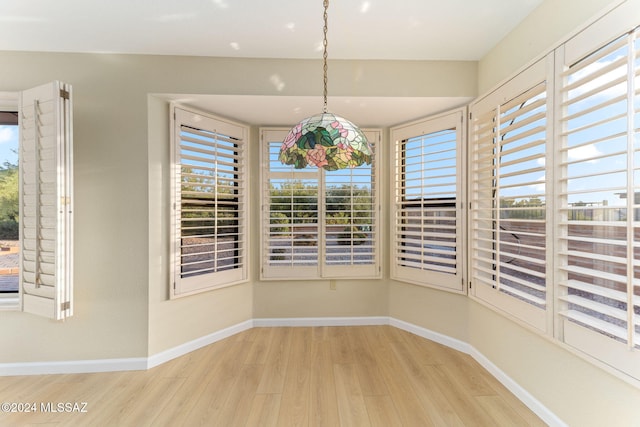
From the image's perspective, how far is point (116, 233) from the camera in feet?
7.64

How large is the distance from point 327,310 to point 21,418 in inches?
93.9

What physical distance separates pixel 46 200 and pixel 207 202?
113 centimetres

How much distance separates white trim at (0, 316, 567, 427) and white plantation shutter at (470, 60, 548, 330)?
51 cm

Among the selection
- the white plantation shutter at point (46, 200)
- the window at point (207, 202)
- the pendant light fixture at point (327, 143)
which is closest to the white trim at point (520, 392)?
the pendant light fixture at point (327, 143)

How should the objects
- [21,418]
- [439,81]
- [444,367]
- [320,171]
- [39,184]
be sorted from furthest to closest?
[320,171], [439,81], [444,367], [39,184], [21,418]

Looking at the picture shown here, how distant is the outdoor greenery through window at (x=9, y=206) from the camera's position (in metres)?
2.43

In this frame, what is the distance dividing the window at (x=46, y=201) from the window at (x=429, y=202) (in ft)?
9.29

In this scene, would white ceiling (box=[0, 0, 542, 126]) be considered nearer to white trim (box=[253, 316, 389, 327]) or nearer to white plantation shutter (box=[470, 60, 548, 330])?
white plantation shutter (box=[470, 60, 548, 330])

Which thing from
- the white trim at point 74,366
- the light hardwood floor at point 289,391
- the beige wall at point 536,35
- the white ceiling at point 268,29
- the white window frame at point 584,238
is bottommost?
the light hardwood floor at point 289,391

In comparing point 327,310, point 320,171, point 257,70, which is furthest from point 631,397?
point 257,70

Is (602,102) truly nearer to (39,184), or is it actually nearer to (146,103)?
(146,103)

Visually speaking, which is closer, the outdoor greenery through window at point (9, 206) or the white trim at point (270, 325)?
the white trim at point (270, 325)

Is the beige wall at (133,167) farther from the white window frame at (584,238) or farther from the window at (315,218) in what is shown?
the window at (315,218)

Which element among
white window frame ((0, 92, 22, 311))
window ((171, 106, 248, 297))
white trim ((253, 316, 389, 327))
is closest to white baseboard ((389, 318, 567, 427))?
white trim ((253, 316, 389, 327))
